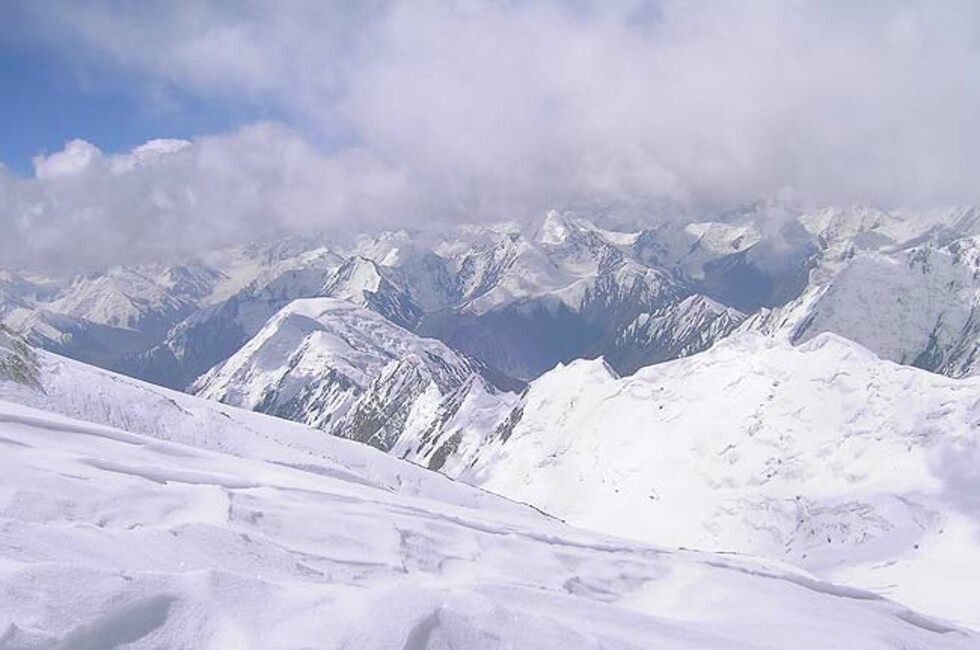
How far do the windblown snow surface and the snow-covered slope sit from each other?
127 feet

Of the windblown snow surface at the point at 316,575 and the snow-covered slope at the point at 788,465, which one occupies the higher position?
the snow-covered slope at the point at 788,465

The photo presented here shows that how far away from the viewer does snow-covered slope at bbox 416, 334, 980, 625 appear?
69062mm

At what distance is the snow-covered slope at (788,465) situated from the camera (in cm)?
6906

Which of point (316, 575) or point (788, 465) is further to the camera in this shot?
point (788, 465)

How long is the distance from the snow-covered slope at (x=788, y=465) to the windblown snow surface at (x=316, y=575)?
3884cm

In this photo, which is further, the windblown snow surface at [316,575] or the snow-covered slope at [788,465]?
the snow-covered slope at [788,465]

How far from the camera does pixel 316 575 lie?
12273mm

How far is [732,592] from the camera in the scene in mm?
15820

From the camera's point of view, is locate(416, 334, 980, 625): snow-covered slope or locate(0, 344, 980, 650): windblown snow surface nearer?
locate(0, 344, 980, 650): windblown snow surface

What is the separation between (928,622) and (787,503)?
70.5 meters

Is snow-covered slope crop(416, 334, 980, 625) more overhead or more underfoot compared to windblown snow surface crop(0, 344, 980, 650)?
more overhead

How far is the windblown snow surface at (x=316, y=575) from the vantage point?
28.9ft

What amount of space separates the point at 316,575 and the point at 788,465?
85.1 metres

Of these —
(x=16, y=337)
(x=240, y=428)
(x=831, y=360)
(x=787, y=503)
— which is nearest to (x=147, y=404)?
(x=240, y=428)
